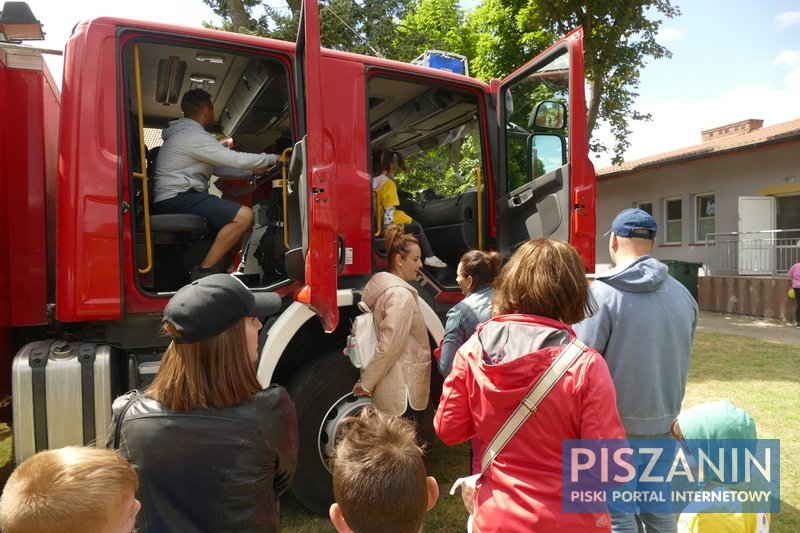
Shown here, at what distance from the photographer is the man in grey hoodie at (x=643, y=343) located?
238 cm

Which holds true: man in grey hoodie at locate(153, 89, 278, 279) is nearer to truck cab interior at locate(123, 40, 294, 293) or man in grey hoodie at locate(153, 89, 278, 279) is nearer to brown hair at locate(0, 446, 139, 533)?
truck cab interior at locate(123, 40, 294, 293)

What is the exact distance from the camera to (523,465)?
65.2 inches

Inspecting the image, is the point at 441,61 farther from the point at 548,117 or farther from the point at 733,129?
the point at 733,129

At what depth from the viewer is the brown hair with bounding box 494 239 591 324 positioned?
1.76 m

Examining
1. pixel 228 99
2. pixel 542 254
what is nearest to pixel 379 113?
pixel 228 99

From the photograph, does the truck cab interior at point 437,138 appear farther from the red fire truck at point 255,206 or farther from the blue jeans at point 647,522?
the blue jeans at point 647,522

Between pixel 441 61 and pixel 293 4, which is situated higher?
pixel 293 4

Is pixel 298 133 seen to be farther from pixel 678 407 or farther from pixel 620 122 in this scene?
pixel 620 122

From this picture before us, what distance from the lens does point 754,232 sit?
45.1ft

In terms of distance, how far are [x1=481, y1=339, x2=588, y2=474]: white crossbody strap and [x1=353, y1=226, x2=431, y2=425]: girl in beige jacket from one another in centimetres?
154

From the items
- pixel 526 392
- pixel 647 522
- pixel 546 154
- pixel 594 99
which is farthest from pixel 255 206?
pixel 594 99

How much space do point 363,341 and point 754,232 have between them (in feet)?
45.4

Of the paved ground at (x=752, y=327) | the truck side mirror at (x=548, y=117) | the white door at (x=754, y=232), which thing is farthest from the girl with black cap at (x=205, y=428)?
the white door at (x=754, y=232)

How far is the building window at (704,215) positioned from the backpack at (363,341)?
15643 mm
